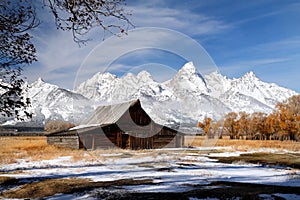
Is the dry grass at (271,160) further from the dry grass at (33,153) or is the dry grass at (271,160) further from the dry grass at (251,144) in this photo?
the dry grass at (251,144)

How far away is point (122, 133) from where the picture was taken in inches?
1551

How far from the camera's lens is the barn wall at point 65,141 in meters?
36.8

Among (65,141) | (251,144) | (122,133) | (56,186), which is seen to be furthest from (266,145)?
(56,186)

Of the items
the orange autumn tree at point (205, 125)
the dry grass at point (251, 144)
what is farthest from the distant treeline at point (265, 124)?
the dry grass at point (251, 144)

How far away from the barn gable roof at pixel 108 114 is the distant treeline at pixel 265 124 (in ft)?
124

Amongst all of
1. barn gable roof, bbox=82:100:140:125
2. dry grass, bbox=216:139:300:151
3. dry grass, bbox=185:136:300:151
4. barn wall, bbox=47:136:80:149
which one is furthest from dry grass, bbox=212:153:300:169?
barn wall, bbox=47:136:80:149

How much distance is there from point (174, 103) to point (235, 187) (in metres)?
16.0

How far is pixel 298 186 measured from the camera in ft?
37.9

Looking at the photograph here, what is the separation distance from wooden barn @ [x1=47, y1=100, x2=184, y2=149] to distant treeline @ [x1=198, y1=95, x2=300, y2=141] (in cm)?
3543

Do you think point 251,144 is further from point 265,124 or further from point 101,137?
point 265,124

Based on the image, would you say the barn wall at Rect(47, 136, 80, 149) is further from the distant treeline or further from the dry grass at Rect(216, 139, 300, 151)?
the distant treeline

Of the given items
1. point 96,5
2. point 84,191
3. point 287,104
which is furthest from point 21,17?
point 287,104

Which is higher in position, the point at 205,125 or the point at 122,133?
the point at 205,125

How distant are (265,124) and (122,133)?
65.5 m
